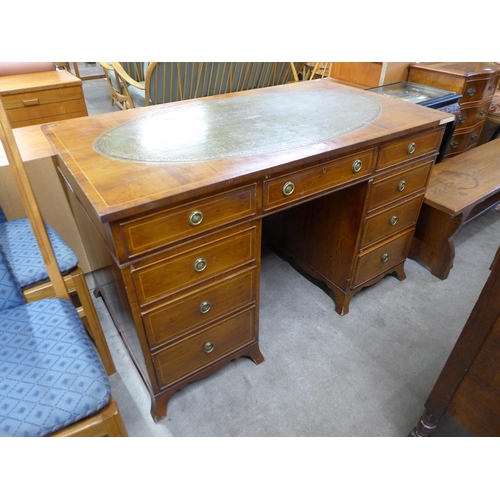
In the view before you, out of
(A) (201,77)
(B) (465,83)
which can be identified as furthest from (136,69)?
(B) (465,83)

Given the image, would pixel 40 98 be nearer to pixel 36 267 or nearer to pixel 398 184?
pixel 36 267

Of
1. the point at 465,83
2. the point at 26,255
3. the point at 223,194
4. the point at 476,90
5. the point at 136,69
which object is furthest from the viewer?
the point at 136,69

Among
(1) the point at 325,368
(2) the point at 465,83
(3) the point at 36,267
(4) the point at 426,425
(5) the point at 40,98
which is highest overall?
(2) the point at 465,83

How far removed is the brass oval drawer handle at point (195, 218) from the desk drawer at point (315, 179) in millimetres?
195

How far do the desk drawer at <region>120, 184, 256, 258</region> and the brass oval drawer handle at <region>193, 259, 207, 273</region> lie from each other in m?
0.09

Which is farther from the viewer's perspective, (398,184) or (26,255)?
(398,184)

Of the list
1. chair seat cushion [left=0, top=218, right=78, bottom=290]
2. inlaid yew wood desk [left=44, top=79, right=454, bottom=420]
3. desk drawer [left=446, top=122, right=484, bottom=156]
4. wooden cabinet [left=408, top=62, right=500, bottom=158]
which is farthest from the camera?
desk drawer [left=446, top=122, right=484, bottom=156]

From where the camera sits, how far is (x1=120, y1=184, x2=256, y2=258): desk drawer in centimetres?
81

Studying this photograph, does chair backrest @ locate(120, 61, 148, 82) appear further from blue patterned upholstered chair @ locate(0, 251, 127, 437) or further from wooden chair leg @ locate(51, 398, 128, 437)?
wooden chair leg @ locate(51, 398, 128, 437)

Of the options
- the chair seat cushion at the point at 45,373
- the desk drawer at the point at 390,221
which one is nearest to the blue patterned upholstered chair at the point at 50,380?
the chair seat cushion at the point at 45,373

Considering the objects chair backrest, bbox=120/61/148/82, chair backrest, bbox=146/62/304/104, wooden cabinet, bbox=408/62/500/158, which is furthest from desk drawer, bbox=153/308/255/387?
chair backrest, bbox=120/61/148/82

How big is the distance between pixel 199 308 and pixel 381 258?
0.88m

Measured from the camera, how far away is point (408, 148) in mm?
1264
